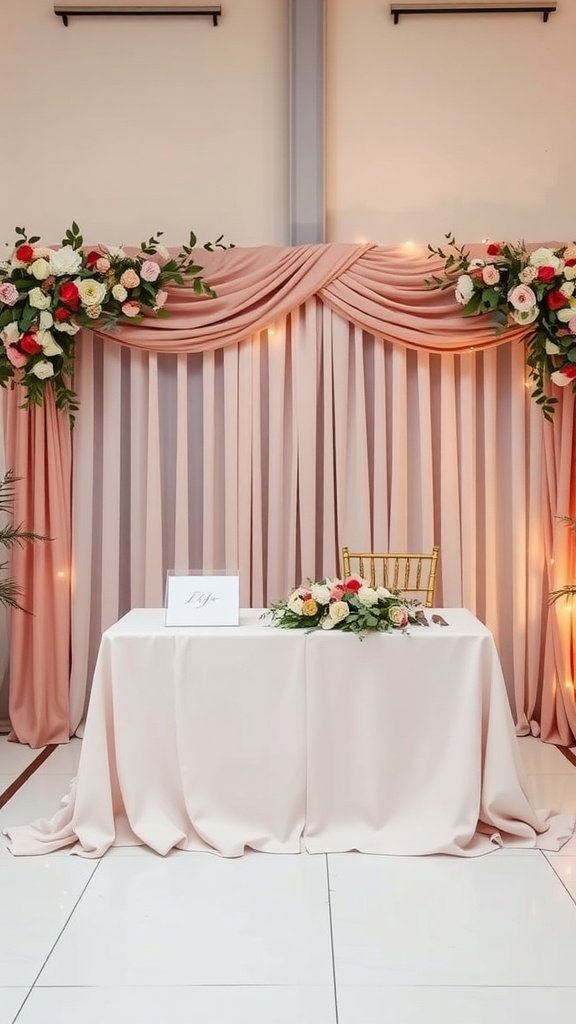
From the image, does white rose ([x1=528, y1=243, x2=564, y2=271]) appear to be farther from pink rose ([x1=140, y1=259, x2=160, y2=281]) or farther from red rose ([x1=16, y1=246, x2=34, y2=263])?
red rose ([x1=16, y1=246, x2=34, y2=263])

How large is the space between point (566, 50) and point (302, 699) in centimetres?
393

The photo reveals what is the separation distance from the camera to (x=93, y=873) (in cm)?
313

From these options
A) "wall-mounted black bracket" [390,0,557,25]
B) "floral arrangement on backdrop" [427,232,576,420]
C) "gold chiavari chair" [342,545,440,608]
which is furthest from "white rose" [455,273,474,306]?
"wall-mounted black bracket" [390,0,557,25]

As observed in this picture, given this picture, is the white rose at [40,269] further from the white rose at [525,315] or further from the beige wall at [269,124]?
the white rose at [525,315]

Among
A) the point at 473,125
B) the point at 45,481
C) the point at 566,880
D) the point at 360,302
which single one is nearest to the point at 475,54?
the point at 473,125

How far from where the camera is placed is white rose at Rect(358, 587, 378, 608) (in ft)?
11.0

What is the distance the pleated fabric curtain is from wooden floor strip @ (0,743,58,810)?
26 cm

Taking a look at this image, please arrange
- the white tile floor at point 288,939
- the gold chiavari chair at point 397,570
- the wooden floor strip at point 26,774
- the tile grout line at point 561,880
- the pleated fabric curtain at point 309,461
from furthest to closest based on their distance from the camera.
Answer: the pleated fabric curtain at point 309,461 < the gold chiavari chair at point 397,570 < the wooden floor strip at point 26,774 < the tile grout line at point 561,880 < the white tile floor at point 288,939

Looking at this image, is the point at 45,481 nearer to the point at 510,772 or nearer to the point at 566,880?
the point at 510,772

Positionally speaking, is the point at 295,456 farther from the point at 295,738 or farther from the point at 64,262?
the point at 295,738

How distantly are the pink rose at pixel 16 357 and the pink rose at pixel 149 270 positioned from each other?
705mm

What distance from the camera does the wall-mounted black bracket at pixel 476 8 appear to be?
502 centimetres

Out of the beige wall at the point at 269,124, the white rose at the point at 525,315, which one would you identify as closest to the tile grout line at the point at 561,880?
the white rose at the point at 525,315

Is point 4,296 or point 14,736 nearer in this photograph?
point 4,296
